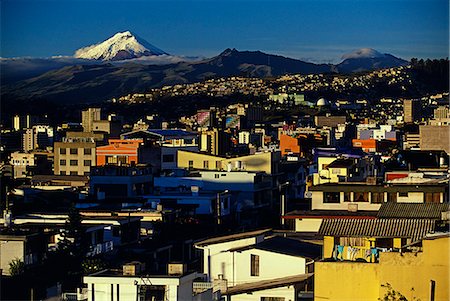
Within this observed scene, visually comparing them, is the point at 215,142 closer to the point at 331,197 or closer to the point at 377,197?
the point at 331,197

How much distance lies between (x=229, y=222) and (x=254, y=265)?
15.4 meters

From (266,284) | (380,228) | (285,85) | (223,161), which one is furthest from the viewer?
(285,85)

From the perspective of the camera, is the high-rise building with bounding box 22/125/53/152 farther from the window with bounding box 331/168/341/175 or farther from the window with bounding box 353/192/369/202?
the window with bounding box 353/192/369/202

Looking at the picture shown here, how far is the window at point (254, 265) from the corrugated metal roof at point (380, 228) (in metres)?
2.32

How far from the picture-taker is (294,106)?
5531 inches

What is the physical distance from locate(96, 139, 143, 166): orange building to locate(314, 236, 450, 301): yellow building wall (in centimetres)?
3697

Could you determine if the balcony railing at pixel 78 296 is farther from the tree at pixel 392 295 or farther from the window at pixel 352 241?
the tree at pixel 392 295

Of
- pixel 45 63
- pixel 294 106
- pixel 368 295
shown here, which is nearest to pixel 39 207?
pixel 368 295

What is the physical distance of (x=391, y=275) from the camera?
1239cm

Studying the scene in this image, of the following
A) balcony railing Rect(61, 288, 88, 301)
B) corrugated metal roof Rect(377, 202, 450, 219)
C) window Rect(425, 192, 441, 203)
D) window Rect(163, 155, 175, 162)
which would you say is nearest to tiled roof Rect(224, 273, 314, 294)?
corrugated metal roof Rect(377, 202, 450, 219)

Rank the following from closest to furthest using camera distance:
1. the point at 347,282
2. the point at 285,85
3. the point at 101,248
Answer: the point at 347,282
the point at 101,248
the point at 285,85

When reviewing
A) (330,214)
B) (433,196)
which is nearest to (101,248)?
(330,214)

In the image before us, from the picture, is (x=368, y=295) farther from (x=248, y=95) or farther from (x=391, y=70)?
(x=391, y=70)

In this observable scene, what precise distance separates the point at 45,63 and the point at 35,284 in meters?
95.9
